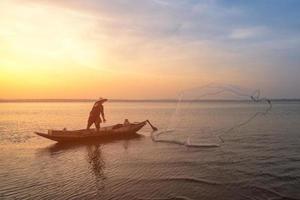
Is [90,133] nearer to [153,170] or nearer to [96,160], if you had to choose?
[96,160]

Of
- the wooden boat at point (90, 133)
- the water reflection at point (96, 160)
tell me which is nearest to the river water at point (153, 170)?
the water reflection at point (96, 160)

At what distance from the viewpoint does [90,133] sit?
26.8 m

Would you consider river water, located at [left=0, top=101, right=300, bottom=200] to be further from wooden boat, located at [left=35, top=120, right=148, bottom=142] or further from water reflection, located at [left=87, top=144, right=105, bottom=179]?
wooden boat, located at [left=35, top=120, right=148, bottom=142]

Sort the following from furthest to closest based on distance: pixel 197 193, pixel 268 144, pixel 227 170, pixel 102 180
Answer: pixel 268 144 < pixel 227 170 < pixel 102 180 < pixel 197 193

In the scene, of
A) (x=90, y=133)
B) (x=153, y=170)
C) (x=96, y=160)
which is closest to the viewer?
(x=153, y=170)

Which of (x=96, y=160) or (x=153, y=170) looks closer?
(x=153, y=170)

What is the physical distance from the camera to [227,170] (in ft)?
51.8

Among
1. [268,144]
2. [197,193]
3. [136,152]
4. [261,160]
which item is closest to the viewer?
[197,193]

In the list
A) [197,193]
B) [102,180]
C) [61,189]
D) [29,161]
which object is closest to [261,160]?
[197,193]

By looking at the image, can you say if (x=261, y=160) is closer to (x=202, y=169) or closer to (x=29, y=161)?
(x=202, y=169)

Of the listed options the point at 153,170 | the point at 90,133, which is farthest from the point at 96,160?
the point at 90,133

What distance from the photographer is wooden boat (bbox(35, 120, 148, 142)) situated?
2517 cm

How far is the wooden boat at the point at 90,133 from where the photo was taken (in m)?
25.2

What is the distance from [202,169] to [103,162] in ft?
18.0
